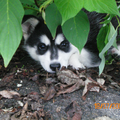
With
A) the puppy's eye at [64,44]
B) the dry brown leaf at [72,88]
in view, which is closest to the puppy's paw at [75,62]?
the puppy's eye at [64,44]

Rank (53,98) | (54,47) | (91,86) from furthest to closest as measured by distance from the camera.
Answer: (54,47), (91,86), (53,98)

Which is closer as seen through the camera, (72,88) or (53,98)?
(53,98)

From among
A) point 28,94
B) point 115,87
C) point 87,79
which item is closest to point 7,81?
point 28,94

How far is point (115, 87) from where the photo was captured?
6.36 ft

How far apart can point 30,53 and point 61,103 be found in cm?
144

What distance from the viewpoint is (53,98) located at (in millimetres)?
1738

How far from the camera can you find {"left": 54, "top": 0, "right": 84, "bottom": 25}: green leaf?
4.17 feet

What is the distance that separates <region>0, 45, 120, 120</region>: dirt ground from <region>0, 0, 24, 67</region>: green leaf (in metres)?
0.60

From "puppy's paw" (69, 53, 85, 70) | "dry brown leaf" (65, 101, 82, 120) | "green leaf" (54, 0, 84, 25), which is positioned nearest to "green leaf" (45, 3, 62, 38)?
"green leaf" (54, 0, 84, 25)

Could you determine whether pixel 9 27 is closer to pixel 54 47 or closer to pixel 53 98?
pixel 53 98

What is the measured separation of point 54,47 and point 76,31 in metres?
0.81

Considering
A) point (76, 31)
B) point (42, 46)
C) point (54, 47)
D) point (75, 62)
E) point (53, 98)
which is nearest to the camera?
point (76, 31)

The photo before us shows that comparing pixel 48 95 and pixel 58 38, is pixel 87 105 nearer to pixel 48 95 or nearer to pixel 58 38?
pixel 48 95
